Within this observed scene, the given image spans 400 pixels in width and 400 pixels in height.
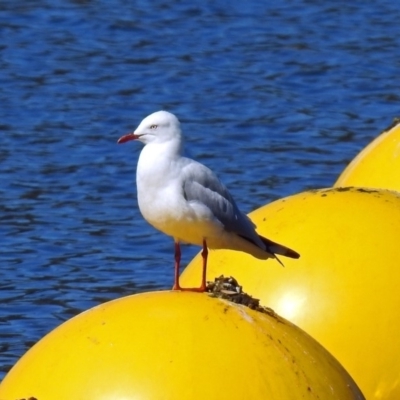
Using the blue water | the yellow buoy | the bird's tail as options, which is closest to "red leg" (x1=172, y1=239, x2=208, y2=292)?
the bird's tail

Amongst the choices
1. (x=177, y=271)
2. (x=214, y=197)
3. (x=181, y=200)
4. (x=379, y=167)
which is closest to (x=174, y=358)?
(x=177, y=271)

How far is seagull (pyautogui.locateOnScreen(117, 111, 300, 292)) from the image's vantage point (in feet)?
15.7

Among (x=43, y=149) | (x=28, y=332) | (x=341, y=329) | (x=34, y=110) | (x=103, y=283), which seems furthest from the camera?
(x=34, y=110)

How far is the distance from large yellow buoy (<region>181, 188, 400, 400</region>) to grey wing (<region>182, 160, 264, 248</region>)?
9.3 inches

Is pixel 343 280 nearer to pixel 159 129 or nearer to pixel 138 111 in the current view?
pixel 159 129

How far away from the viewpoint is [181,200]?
15.8ft

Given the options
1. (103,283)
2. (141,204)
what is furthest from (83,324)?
(103,283)

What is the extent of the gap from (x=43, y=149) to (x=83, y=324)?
6849mm

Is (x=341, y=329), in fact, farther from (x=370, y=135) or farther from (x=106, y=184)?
(x=370, y=135)

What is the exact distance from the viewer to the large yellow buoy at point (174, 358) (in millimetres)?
4164

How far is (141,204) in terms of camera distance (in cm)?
482

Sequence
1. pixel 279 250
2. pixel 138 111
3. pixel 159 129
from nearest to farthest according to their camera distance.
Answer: pixel 159 129 → pixel 279 250 → pixel 138 111

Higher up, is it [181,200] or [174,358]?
[181,200]

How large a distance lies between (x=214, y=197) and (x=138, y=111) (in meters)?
7.31
